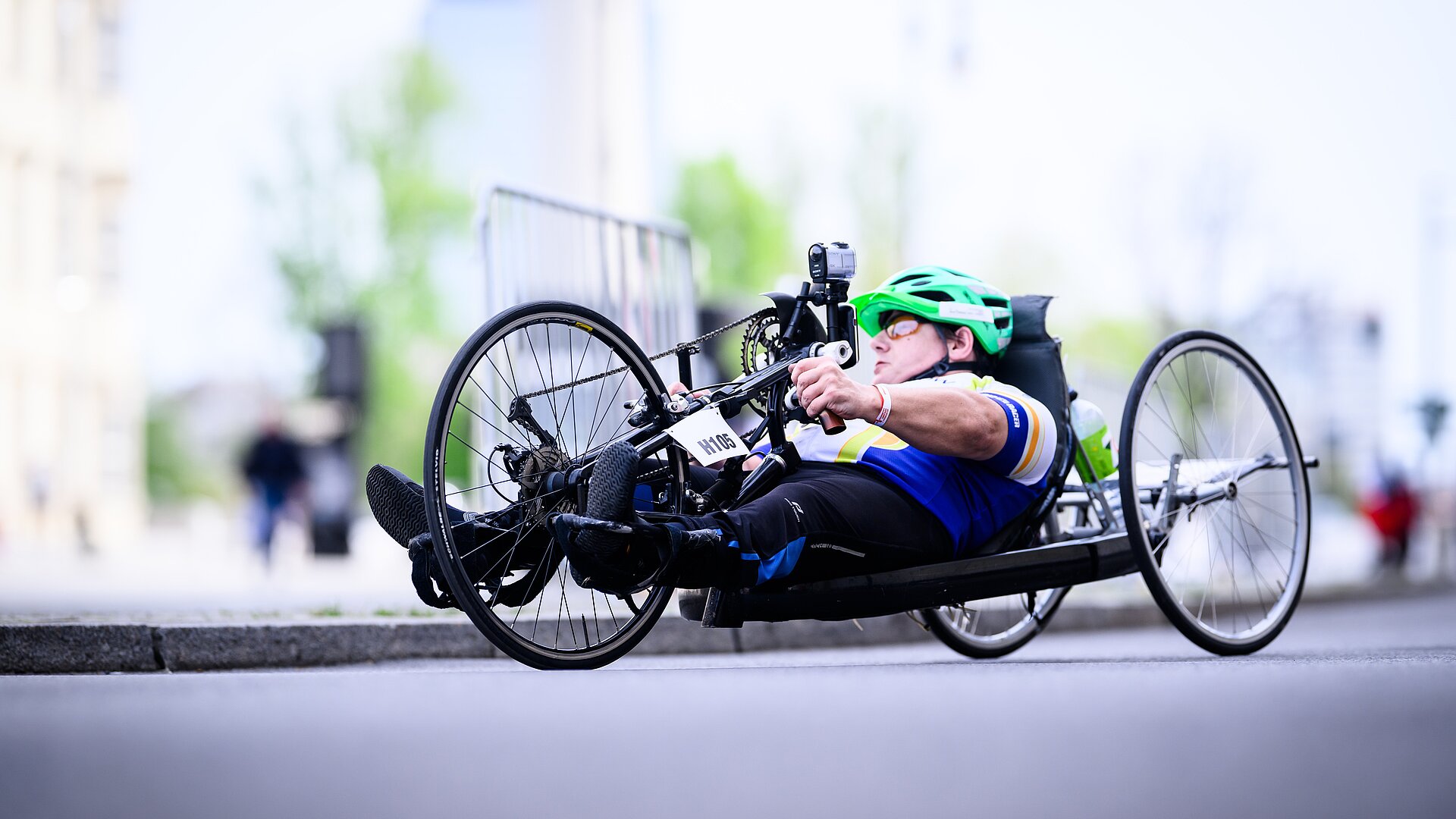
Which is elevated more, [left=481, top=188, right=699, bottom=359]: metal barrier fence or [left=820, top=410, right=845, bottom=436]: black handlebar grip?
[left=481, top=188, right=699, bottom=359]: metal barrier fence

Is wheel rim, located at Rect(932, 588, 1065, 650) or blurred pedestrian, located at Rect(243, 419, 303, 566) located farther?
blurred pedestrian, located at Rect(243, 419, 303, 566)

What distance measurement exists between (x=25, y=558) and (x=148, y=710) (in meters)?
22.6

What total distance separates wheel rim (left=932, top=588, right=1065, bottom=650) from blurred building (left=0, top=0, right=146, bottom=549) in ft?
89.2

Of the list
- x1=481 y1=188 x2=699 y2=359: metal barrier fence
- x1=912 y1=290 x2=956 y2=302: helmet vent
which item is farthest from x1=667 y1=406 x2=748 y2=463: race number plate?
x1=481 y1=188 x2=699 y2=359: metal barrier fence

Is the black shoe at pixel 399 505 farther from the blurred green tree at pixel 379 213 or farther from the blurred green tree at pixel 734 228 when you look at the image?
the blurred green tree at pixel 734 228

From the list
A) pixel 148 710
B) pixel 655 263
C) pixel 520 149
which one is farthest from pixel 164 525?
pixel 148 710

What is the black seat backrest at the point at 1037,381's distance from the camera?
5.22 meters

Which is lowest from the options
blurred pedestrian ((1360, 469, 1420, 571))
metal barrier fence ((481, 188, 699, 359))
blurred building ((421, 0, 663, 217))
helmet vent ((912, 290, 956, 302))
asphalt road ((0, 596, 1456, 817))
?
blurred pedestrian ((1360, 469, 1420, 571))

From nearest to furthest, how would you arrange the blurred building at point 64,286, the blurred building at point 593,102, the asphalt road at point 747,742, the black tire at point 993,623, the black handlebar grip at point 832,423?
1. the asphalt road at point 747,742
2. the black handlebar grip at point 832,423
3. the black tire at point 993,623
4. the blurred building at point 593,102
5. the blurred building at point 64,286

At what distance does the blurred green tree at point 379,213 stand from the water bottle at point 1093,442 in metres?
33.7

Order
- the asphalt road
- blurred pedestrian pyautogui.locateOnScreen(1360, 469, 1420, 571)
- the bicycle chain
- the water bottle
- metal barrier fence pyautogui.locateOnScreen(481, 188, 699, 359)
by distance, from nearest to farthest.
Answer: the asphalt road → the bicycle chain → the water bottle → metal barrier fence pyautogui.locateOnScreen(481, 188, 699, 359) → blurred pedestrian pyautogui.locateOnScreen(1360, 469, 1420, 571)

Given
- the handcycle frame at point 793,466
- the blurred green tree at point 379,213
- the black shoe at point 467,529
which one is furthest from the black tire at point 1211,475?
the blurred green tree at point 379,213

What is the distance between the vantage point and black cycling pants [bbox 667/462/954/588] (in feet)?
14.2

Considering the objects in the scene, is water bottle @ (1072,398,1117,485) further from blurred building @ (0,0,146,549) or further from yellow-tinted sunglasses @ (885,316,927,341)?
blurred building @ (0,0,146,549)
